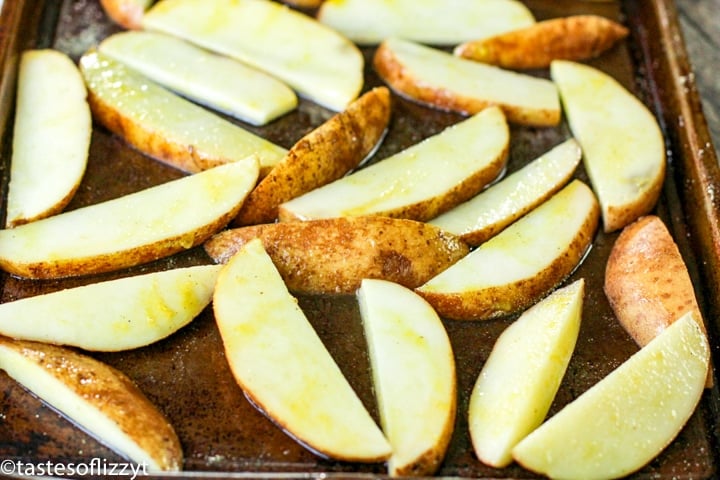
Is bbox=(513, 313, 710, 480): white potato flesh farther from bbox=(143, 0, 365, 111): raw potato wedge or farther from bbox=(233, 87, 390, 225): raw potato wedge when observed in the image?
bbox=(143, 0, 365, 111): raw potato wedge

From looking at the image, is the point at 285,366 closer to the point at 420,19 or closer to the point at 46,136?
the point at 46,136

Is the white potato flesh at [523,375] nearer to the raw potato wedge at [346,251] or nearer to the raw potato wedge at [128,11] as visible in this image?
the raw potato wedge at [346,251]

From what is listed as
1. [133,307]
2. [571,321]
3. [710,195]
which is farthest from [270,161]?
[710,195]

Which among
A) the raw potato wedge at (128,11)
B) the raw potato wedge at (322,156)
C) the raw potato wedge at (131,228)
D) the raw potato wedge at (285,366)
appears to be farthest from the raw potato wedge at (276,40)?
the raw potato wedge at (285,366)

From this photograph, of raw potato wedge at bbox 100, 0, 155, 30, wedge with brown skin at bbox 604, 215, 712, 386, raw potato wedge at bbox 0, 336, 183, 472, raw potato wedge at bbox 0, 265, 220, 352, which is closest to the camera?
raw potato wedge at bbox 0, 336, 183, 472

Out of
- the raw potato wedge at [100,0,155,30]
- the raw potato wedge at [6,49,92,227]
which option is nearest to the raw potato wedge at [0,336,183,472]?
the raw potato wedge at [6,49,92,227]

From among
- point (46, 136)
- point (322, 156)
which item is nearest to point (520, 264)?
point (322, 156)

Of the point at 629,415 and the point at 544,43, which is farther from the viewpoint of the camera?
the point at 544,43
